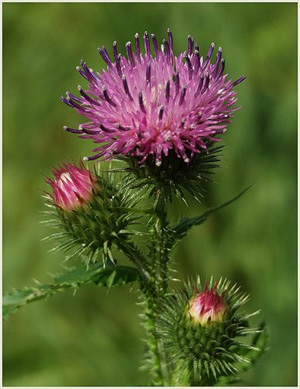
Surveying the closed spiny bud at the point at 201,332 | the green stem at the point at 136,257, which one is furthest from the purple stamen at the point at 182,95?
the closed spiny bud at the point at 201,332

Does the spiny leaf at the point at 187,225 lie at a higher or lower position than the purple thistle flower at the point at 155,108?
lower

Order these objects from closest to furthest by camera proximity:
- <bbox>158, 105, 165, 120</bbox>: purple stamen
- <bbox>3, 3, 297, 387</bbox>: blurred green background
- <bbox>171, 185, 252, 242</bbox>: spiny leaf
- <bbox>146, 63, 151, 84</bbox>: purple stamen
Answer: <bbox>158, 105, 165, 120</bbox>: purple stamen < <bbox>146, 63, 151, 84</bbox>: purple stamen < <bbox>171, 185, 252, 242</bbox>: spiny leaf < <bbox>3, 3, 297, 387</bbox>: blurred green background

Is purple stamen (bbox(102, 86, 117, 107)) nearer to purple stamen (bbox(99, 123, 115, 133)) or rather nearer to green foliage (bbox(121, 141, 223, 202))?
purple stamen (bbox(99, 123, 115, 133))

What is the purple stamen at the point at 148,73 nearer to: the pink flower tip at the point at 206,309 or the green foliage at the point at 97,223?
the green foliage at the point at 97,223

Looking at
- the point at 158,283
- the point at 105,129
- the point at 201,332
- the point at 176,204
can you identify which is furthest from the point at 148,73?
the point at 176,204

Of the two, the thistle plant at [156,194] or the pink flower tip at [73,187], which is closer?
the thistle plant at [156,194]

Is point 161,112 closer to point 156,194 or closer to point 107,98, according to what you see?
point 107,98

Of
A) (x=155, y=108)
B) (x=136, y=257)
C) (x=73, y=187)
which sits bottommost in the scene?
(x=136, y=257)

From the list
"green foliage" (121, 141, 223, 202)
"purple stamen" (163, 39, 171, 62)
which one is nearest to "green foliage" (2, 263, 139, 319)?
"green foliage" (121, 141, 223, 202)
